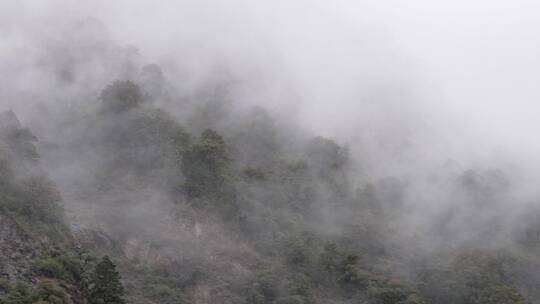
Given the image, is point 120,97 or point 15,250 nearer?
point 15,250

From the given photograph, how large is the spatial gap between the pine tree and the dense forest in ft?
0.16

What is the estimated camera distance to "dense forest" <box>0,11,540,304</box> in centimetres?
2486

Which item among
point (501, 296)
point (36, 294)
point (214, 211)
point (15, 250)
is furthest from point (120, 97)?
point (501, 296)

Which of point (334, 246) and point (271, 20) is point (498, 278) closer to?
point (334, 246)

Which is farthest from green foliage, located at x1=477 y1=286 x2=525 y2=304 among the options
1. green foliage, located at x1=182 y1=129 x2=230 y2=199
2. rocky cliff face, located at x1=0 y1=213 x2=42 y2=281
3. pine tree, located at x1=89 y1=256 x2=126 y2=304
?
rocky cliff face, located at x1=0 y1=213 x2=42 y2=281

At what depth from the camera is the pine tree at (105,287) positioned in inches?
832

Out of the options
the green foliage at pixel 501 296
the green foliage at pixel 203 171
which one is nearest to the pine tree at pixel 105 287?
the green foliage at pixel 203 171

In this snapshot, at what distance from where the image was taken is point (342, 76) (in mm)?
48500

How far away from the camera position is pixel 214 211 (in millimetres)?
30562

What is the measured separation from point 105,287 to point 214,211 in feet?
32.4

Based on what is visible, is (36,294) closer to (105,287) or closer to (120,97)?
(105,287)

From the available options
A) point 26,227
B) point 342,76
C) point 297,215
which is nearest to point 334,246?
point 297,215

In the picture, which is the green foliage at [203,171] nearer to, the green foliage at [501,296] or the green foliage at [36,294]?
the green foliage at [36,294]

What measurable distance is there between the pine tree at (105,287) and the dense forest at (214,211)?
0.05 m
